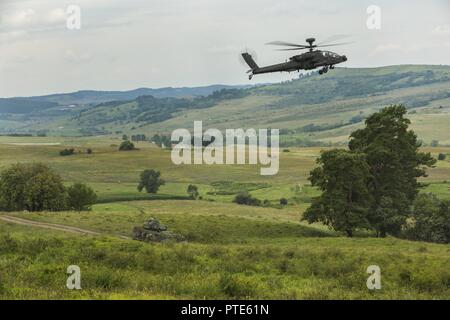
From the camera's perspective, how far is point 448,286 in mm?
25000

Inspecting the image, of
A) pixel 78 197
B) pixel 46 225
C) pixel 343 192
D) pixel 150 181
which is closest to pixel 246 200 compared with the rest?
pixel 150 181

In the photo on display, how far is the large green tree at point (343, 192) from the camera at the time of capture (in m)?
66.8

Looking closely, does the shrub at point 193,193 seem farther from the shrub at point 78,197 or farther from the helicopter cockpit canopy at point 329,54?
the helicopter cockpit canopy at point 329,54

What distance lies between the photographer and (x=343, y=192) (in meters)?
68.4

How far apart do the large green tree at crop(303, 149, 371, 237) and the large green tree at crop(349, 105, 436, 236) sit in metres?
2.84

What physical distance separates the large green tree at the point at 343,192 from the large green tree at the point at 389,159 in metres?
2.84

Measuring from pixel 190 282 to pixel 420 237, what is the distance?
55.1 meters

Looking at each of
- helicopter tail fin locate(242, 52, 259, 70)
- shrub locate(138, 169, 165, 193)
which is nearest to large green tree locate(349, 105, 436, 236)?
helicopter tail fin locate(242, 52, 259, 70)

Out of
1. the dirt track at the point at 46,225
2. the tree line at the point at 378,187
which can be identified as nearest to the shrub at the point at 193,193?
the tree line at the point at 378,187

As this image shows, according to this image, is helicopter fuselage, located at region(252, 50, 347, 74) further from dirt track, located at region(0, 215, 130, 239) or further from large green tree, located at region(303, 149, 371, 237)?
dirt track, located at region(0, 215, 130, 239)

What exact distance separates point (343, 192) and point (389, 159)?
8909 millimetres

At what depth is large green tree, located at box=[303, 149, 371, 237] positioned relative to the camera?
66812 mm
